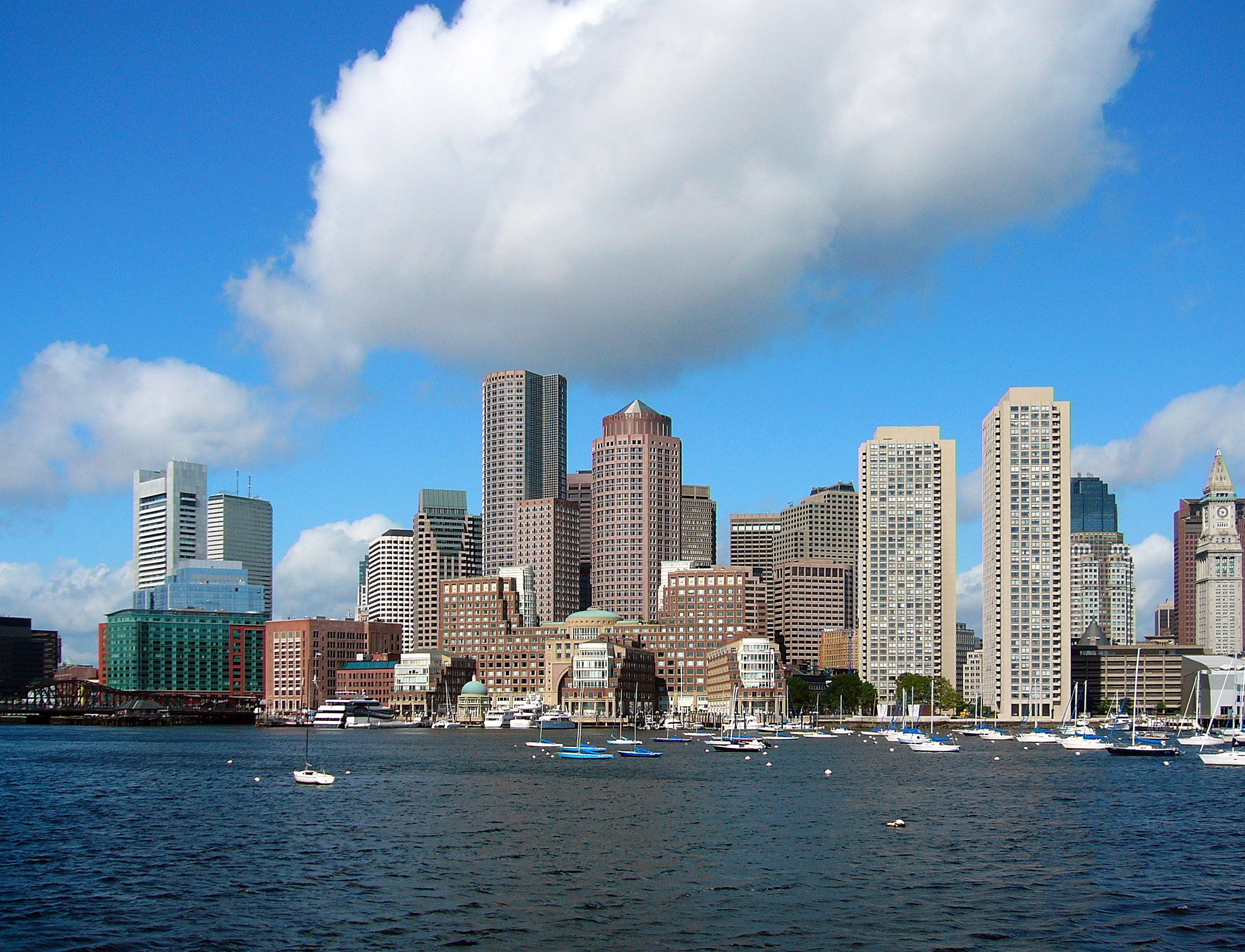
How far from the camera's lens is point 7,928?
233 feet

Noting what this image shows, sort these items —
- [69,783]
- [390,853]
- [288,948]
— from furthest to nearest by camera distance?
1. [69,783]
2. [390,853]
3. [288,948]

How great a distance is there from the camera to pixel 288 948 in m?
65.9

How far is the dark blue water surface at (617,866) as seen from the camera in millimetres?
69938

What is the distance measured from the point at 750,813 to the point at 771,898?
149 feet

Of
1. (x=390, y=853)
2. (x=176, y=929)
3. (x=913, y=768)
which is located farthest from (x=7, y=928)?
(x=913, y=768)

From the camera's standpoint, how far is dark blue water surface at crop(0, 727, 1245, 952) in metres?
69.9

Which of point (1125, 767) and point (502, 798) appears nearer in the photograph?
point (502, 798)

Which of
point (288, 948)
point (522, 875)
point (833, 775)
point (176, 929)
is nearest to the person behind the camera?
point (288, 948)

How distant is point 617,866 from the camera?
89938 millimetres

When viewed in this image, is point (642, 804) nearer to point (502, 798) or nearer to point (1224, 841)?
point (502, 798)

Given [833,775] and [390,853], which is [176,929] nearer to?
[390,853]

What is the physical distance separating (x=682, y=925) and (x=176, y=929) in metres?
25.4

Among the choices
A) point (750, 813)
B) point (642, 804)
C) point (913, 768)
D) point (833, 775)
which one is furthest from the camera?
point (913, 768)

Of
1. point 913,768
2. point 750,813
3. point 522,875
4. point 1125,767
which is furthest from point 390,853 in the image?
point 1125,767
